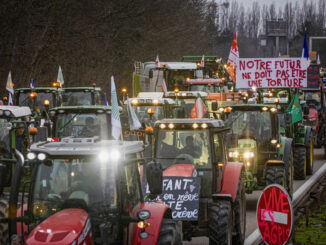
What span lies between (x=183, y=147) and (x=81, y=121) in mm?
5931

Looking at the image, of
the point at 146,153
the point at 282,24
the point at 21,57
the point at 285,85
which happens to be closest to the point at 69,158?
the point at 146,153

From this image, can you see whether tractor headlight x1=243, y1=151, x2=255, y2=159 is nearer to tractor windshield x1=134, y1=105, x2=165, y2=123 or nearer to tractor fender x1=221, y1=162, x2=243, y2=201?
tractor fender x1=221, y1=162, x2=243, y2=201

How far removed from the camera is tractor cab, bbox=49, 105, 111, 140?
54.1 ft

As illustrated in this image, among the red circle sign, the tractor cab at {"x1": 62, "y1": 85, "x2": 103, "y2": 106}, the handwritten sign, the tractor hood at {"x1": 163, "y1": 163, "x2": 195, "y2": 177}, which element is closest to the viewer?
the red circle sign

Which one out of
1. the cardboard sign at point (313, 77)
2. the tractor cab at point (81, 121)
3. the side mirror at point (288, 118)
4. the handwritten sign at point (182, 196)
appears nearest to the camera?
the handwritten sign at point (182, 196)

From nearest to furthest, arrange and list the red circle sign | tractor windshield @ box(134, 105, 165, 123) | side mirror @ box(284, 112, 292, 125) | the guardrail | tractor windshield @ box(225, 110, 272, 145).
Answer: the red circle sign
the guardrail
tractor windshield @ box(225, 110, 272, 145)
side mirror @ box(284, 112, 292, 125)
tractor windshield @ box(134, 105, 165, 123)

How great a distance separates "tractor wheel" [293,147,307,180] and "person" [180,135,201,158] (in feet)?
33.2

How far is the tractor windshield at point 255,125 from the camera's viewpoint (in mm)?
15852

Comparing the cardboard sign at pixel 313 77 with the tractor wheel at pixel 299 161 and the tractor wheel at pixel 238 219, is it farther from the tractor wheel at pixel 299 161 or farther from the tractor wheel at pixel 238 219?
the tractor wheel at pixel 238 219

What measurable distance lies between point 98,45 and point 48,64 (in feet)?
27.1

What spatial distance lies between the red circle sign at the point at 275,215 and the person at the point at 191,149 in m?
2.66

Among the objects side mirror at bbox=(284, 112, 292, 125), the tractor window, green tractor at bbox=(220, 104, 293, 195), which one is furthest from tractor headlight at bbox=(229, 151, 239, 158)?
the tractor window

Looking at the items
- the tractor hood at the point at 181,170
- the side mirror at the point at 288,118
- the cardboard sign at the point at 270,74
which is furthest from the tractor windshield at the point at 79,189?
the side mirror at the point at 288,118

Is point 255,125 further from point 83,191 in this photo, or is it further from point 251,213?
point 83,191
